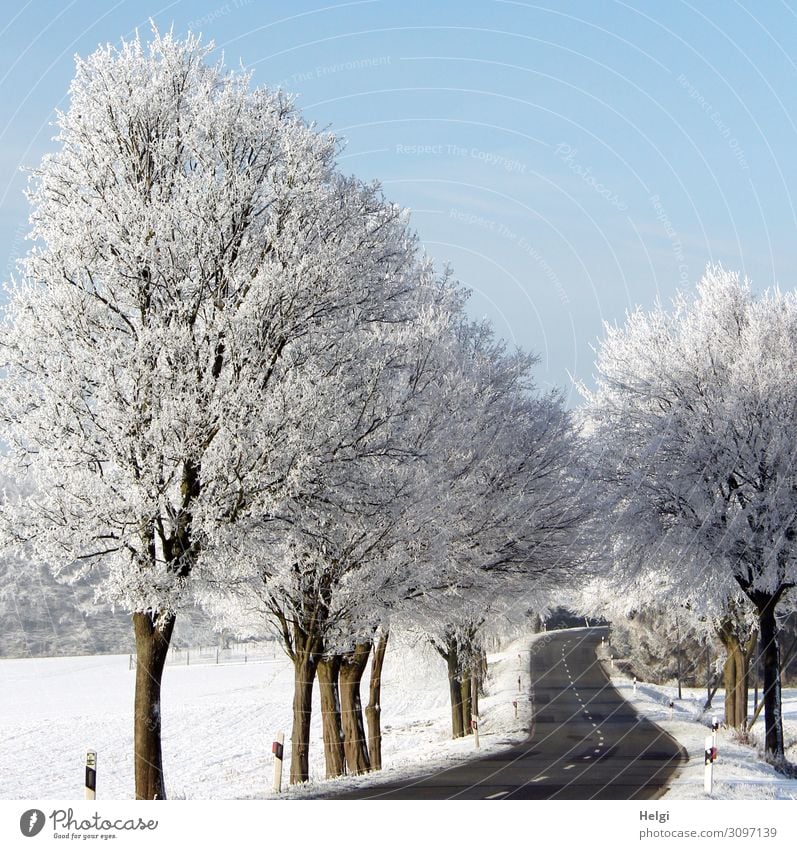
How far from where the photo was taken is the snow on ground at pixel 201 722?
2720 cm

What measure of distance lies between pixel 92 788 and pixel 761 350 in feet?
58.8

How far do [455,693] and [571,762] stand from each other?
54.8 feet

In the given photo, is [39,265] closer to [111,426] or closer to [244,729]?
[111,426]

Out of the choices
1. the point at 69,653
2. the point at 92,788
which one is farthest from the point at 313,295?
the point at 69,653

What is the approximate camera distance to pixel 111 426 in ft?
38.7

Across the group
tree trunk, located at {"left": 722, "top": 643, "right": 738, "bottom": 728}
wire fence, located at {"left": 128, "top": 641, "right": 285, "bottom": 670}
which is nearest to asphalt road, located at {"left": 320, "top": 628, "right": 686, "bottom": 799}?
tree trunk, located at {"left": 722, "top": 643, "right": 738, "bottom": 728}

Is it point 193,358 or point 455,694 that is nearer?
point 193,358

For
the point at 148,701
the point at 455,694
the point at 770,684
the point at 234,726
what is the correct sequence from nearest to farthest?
the point at 148,701 → the point at 770,684 → the point at 455,694 → the point at 234,726

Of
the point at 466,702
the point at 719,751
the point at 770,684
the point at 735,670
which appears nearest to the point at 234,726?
the point at 466,702

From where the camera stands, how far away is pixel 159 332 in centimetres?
1178

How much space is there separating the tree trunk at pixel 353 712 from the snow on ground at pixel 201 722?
77cm
